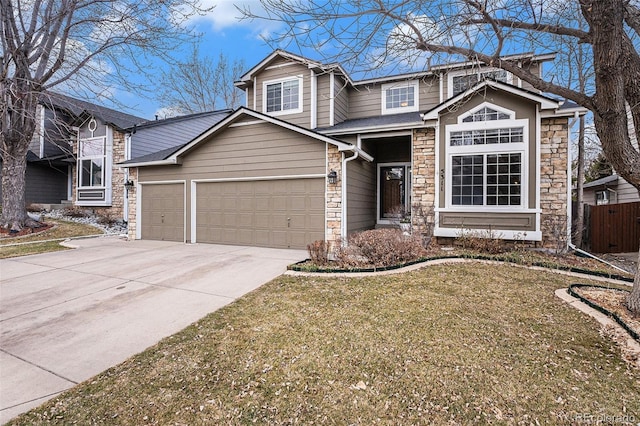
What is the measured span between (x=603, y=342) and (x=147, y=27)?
1045cm

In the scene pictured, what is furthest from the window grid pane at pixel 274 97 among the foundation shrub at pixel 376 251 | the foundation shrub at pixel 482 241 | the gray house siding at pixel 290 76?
the foundation shrub at pixel 482 241

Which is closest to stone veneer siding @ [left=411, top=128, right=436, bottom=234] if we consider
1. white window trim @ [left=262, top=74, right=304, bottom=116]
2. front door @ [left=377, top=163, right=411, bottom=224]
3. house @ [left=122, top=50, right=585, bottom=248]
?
house @ [left=122, top=50, right=585, bottom=248]

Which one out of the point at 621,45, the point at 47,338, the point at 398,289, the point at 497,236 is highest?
the point at 621,45

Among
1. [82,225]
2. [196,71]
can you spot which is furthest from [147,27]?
[196,71]

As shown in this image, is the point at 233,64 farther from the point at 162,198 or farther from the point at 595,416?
the point at 595,416

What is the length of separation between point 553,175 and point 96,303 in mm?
10096

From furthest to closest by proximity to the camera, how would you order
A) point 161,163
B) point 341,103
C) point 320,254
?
point 341,103
point 161,163
point 320,254

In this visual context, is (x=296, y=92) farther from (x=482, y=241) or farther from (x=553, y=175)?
(x=553, y=175)

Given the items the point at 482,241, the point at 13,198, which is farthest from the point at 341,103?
the point at 13,198

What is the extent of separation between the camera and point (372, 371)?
9.57 ft

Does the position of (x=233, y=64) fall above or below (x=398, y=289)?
above

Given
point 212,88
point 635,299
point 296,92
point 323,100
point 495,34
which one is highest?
point 212,88

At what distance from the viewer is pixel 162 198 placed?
11336 mm

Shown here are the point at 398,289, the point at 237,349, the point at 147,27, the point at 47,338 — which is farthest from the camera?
the point at 147,27
